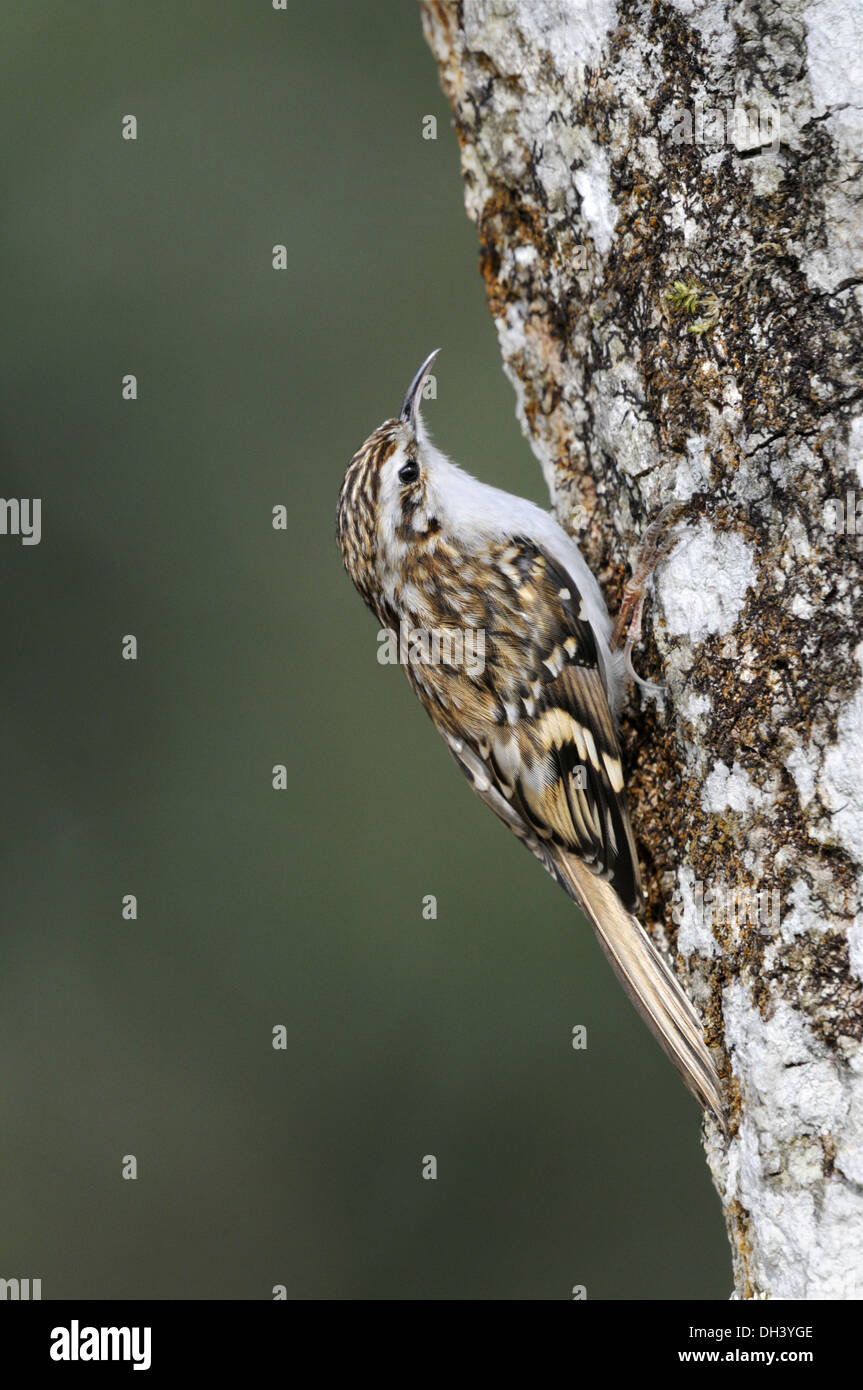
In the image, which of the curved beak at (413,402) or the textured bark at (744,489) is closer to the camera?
the textured bark at (744,489)

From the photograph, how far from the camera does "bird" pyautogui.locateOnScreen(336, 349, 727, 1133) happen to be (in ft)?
7.08

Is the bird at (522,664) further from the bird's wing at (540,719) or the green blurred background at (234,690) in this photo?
the green blurred background at (234,690)

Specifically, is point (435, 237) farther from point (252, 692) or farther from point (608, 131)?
point (608, 131)

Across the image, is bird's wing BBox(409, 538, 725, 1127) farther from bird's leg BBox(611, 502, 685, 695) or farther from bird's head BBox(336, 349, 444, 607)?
bird's head BBox(336, 349, 444, 607)

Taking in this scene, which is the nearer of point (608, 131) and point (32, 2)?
point (608, 131)

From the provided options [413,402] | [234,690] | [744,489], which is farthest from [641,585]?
[234,690]

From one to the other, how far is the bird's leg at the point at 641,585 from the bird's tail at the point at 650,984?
36 centimetres

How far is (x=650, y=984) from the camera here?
205 cm

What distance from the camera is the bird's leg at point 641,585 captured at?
6.74 feet

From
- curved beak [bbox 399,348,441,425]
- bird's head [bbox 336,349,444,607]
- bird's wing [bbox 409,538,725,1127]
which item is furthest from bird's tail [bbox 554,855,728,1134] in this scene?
curved beak [bbox 399,348,441,425]

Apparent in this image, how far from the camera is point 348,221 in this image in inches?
217

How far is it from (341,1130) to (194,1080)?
0.66 meters

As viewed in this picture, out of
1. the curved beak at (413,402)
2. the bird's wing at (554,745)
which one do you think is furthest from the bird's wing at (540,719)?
the curved beak at (413,402)

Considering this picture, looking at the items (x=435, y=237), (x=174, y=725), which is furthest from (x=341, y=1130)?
(x=435, y=237)
